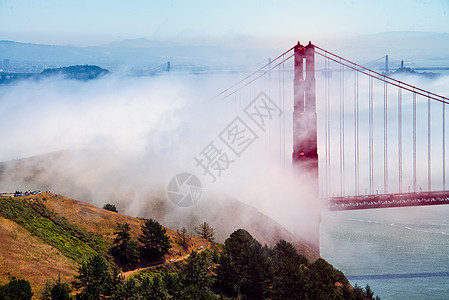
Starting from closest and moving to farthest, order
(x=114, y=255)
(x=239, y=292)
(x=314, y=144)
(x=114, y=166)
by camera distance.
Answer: (x=239, y=292) → (x=114, y=255) → (x=314, y=144) → (x=114, y=166)

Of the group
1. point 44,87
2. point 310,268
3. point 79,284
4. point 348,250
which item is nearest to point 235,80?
point 44,87

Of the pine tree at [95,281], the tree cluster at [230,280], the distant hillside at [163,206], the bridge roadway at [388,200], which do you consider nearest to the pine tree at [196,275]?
the tree cluster at [230,280]

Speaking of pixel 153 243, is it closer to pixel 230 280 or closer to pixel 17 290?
pixel 230 280

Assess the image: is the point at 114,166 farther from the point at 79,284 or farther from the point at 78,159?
the point at 79,284

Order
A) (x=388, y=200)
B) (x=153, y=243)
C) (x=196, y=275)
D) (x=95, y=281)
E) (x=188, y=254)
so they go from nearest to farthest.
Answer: (x=95, y=281) → (x=196, y=275) → (x=153, y=243) → (x=188, y=254) → (x=388, y=200)

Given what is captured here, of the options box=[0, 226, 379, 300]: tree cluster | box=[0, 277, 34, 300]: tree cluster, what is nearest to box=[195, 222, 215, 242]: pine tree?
box=[0, 226, 379, 300]: tree cluster
